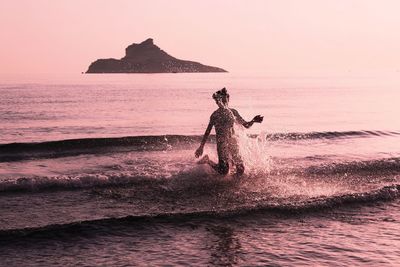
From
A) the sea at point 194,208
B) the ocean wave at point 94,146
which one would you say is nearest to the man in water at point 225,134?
the sea at point 194,208

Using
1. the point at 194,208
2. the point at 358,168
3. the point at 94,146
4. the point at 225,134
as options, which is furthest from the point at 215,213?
the point at 94,146

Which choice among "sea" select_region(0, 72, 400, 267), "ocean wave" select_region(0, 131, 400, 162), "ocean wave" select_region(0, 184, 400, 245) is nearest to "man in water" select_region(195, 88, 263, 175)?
"sea" select_region(0, 72, 400, 267)

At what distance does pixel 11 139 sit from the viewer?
935 inches

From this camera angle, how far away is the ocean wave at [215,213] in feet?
29.5

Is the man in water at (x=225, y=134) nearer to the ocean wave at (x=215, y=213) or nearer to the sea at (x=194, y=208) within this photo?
the sea at (x=194, y=208)

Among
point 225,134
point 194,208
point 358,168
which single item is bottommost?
point 194,208

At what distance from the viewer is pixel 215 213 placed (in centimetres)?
1020

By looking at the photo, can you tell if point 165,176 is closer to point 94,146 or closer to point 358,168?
point 358,168

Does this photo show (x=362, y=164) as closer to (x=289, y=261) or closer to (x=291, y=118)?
(x=289, y=261)

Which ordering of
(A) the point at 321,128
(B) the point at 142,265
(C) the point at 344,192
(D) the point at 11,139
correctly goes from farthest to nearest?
(A) the point at 321,128, (D) the point at 11,139, (C) the point at 344,192, (B) the point at 142,265

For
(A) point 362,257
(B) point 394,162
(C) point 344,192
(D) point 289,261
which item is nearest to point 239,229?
(D) point 289,261

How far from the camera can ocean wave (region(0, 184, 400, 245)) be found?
8977 millimetres

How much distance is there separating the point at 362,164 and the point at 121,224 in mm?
9646

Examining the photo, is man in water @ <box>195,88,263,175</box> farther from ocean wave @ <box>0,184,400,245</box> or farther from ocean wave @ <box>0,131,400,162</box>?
ocean wave @ <box>0,131,400,162</box>
